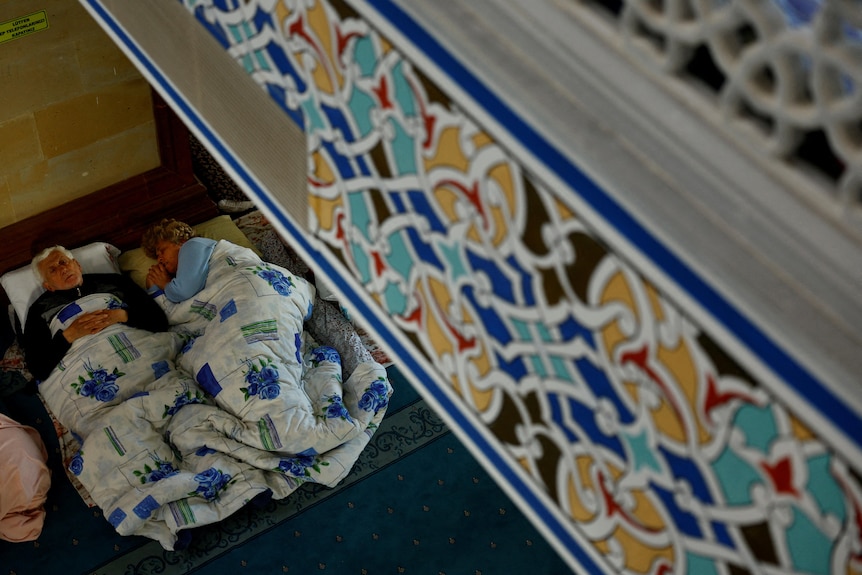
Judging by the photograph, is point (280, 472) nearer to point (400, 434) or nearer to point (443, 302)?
point (400, 434)

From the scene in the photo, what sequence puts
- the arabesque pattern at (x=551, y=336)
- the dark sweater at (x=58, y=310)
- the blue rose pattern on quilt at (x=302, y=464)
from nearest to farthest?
the arabesque pattern at (x=551, y=336) → the blue rose pattern on quilt at (x=302, y=464) → the dark sweater at (x=58, y=310)

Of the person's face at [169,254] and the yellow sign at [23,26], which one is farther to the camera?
the person's face at [169,254]

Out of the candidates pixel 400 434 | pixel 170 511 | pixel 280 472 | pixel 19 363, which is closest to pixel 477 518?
pixel 400 434

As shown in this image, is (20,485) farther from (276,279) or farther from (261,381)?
(276,279)

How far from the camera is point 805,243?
876 millimetres

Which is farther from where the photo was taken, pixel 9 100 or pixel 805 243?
pixel 9 100

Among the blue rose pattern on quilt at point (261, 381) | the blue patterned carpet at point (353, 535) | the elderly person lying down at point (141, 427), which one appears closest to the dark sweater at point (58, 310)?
the elderly person lying down at point (141, 427)

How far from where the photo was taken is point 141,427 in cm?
381

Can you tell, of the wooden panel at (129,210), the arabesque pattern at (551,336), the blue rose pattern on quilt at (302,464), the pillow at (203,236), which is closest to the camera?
the arabesque pattern at (551,336)

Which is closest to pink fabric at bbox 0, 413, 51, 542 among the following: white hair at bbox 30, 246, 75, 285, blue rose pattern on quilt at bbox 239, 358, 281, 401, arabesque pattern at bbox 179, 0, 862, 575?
white hair at bbox 30, 246, 75, 285

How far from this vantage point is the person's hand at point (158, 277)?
175 inches

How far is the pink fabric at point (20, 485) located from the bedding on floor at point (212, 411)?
14 cm

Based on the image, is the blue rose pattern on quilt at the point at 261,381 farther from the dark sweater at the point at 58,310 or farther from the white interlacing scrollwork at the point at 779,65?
the white interlacing scrollwork at the point at 779,65

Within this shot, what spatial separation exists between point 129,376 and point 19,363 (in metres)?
0.68
